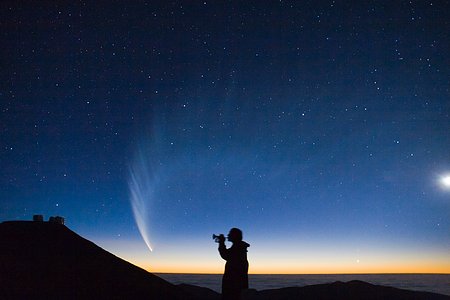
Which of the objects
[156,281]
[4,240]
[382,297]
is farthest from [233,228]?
[382,297]

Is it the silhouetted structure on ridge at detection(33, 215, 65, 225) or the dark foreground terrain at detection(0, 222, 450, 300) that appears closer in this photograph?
the dark foreground terrain at detection(0, 222, 450, 300)

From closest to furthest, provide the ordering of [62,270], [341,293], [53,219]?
[62,270], [53,219], [341,293]

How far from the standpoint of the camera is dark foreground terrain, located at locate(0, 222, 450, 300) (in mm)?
18219

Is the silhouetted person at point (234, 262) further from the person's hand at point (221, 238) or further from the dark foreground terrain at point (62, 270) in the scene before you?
the dark foreground terrain at point (62, 270)

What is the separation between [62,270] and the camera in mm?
20500

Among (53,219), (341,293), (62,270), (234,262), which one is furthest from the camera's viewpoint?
(341,293)

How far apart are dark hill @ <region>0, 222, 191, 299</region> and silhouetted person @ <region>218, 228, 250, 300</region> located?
12866 mm

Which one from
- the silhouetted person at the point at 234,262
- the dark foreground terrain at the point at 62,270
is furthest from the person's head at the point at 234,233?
the dark foreground terrain at the point at 62,270

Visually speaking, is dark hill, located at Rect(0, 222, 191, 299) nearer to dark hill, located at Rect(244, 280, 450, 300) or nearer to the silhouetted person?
the silhouetted person

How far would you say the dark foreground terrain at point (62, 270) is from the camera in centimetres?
1822

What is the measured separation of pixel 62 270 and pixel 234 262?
15.9m

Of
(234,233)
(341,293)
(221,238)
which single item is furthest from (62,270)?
(341,293)

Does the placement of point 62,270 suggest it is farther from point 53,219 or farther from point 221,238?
point 221,238

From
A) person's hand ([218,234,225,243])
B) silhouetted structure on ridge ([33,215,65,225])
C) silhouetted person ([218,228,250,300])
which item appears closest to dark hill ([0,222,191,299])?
silhouetted structure on ridge ([33,215,65,225])
